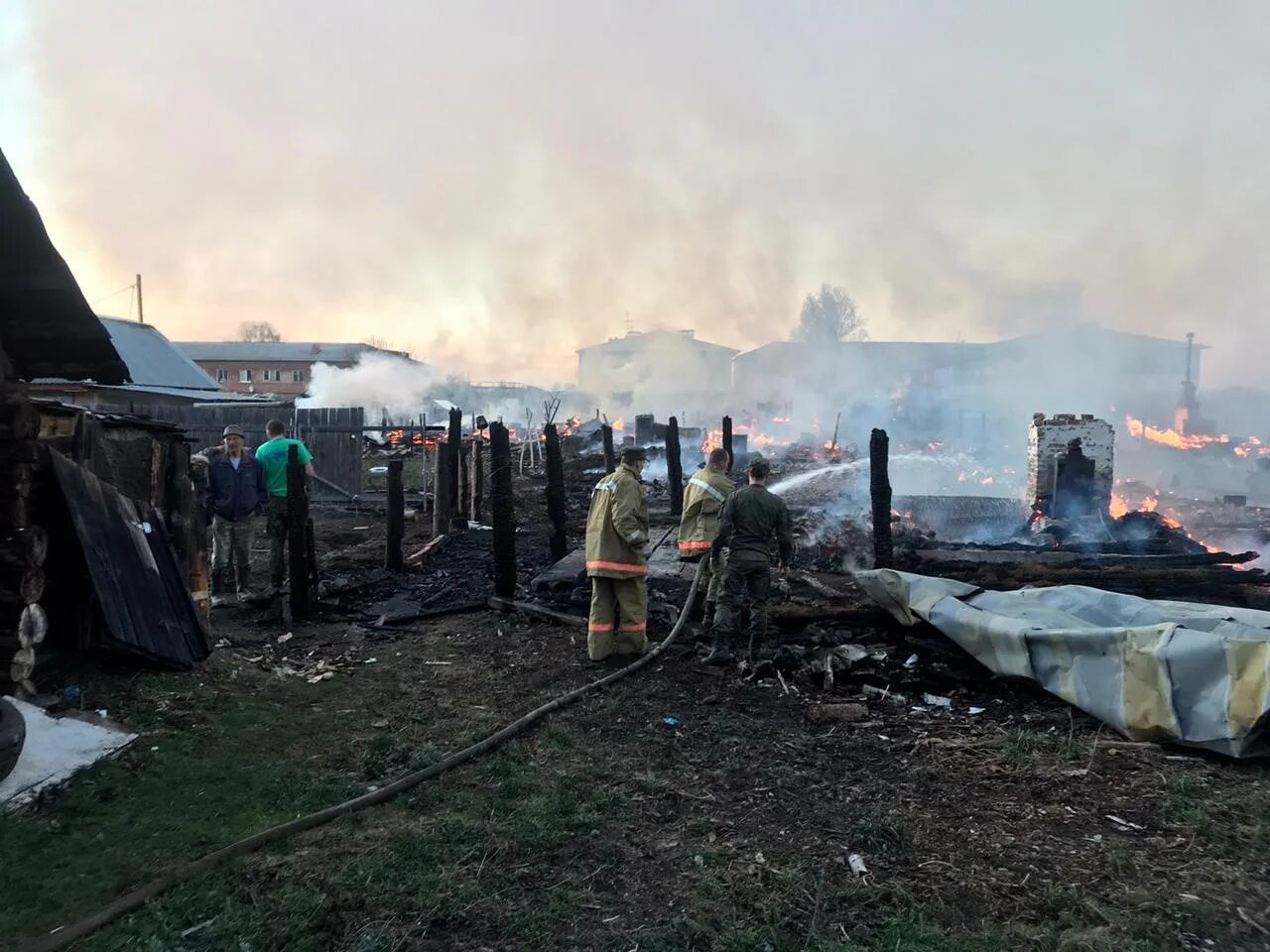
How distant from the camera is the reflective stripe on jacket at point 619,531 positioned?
6719mm

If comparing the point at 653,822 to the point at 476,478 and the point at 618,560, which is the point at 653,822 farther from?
the point at 476,478

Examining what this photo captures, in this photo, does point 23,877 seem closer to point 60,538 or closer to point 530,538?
point 60,538

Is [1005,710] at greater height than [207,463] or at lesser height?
lesser

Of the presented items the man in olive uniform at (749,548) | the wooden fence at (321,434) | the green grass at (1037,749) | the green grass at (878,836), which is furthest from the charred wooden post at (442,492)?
the green grass at (878,836)

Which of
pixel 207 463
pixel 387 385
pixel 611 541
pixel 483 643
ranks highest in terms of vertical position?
pixel 387 385

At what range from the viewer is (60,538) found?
4.88 metres

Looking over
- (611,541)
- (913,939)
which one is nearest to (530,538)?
(611,541)

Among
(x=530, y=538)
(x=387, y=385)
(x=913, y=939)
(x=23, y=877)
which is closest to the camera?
(x=913, y=939)

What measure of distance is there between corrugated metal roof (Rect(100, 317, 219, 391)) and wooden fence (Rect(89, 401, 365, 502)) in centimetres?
122

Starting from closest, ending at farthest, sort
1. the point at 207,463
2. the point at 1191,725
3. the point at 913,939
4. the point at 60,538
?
1. the point at 913,939
2. the point at 1191,725
3. the point at 60,538
4. the point at 207,463

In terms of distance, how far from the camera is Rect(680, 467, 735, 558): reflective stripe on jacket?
774 cm

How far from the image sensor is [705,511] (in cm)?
777

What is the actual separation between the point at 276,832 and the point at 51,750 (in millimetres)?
1530

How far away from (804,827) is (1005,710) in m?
2.46
